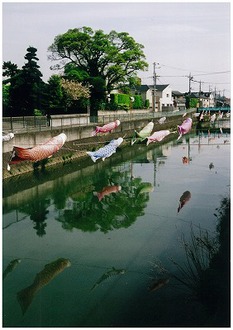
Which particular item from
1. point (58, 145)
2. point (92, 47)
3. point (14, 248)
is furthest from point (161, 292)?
point (92, 47)

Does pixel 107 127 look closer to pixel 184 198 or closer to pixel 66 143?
pixel 184 198

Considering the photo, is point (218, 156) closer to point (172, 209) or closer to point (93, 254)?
point (172, 209)

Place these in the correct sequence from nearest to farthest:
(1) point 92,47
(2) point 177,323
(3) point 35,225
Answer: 1. (2) point 177,323
2. (3) point 35,225
3. (1) point 92,47

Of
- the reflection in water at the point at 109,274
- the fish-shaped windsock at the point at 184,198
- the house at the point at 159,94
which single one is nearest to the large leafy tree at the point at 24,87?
the fish-shaped windsock at the point at 184,198

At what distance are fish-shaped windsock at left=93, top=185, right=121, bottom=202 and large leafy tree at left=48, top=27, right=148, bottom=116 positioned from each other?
18.4 m

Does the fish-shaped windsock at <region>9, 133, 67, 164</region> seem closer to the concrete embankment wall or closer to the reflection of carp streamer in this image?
the reflection of carp streamer

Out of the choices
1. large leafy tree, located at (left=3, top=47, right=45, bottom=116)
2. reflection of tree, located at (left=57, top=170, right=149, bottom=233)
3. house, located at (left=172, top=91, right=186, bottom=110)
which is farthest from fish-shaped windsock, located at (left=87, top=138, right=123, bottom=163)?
house, located at (left=172, top=91, right=186, bottom=110)

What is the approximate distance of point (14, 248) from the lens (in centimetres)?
1101

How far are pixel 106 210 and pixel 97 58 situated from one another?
2524cm

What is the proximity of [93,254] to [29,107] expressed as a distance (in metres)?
19.5

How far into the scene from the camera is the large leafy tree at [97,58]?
116 ft

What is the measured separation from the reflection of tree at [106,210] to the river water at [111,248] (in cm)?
4

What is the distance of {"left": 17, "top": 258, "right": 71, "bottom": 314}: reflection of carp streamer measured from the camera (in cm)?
804

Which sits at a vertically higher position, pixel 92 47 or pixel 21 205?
pixel 92 47
